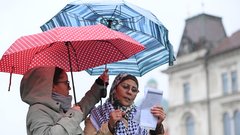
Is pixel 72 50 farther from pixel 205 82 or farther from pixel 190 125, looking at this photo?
pixel 190 125

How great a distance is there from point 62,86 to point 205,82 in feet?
107

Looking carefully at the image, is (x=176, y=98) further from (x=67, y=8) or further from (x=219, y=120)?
(x=67, y=8)

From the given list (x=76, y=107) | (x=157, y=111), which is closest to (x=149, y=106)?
(x=157, y=111)

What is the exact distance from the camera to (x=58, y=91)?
344 centimetres

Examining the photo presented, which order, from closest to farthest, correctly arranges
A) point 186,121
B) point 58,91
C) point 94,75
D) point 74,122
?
point 74,122
point 58,91
point 94,75
point 186,121

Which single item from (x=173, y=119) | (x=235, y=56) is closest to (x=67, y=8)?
(x=235, y=56)

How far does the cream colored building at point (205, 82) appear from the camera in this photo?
112 feet

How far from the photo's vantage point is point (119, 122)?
373 cm

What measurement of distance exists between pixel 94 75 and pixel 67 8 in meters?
0.66

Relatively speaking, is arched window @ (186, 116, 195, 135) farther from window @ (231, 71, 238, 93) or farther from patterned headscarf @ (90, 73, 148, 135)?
patterned headscarf @ (90, 73, 148, 135)

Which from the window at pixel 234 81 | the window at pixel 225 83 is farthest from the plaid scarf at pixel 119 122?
the window at pixel 225 83

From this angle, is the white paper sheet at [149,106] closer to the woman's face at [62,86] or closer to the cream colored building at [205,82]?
the woman's face at [62,86]

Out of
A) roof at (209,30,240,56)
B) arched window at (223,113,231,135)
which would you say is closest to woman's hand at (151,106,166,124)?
roof at (209,30,240,56)

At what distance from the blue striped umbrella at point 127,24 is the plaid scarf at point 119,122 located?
2.44 ft
